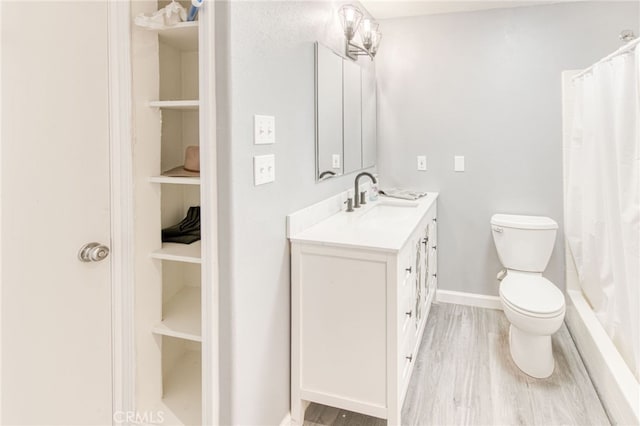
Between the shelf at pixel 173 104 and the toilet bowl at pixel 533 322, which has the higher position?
the shelf at pixel 173 104

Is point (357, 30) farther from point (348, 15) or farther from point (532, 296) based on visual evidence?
point (532, 296)

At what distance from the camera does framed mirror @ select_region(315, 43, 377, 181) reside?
218 cm

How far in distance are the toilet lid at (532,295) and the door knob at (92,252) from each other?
2.02 m

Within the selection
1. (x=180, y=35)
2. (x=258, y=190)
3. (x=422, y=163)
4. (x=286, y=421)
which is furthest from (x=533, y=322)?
Answer: (x=180, y=35)

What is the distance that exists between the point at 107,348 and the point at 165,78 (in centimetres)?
108

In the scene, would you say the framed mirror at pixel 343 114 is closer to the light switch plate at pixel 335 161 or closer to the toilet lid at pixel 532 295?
the light switch plate at pixel 335 161

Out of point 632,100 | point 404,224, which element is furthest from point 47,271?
point 632,100

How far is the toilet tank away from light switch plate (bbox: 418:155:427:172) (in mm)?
700

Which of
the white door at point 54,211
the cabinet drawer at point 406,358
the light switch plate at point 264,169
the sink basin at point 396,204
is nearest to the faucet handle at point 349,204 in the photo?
the sink basin at point 396,204

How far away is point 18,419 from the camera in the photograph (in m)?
1.15

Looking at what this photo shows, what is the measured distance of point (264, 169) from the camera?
158 cm

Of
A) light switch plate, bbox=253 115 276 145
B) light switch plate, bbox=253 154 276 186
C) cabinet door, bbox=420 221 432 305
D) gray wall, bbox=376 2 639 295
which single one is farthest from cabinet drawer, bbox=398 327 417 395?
gray wall, bbox=376 2 639 295

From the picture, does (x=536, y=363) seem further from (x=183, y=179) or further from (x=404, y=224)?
(x=183, y=179)

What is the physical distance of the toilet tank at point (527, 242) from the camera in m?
2.83
